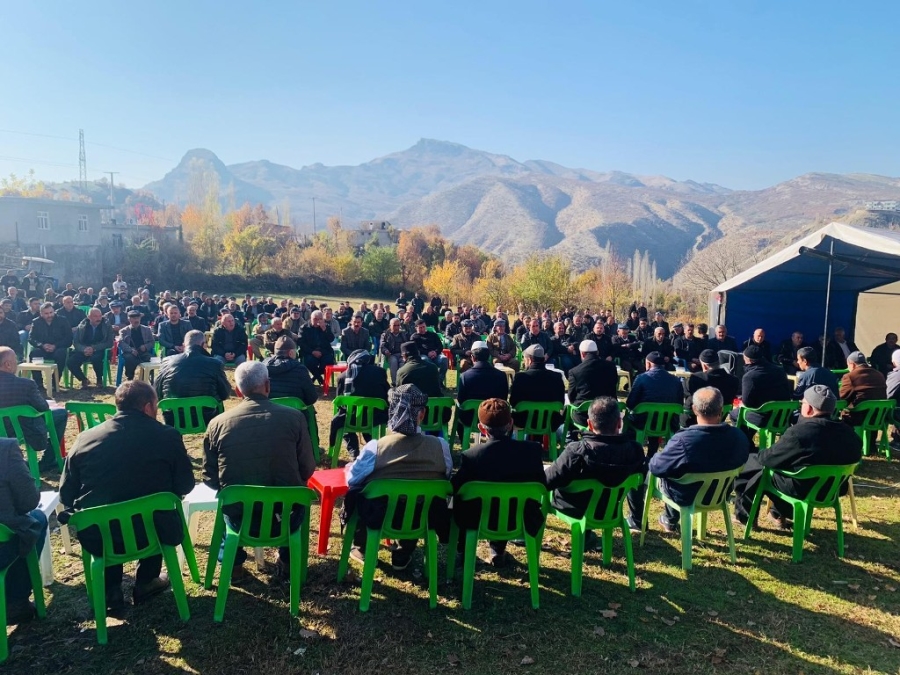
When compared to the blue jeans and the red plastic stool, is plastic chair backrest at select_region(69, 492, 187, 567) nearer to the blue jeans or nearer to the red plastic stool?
the blue jeans

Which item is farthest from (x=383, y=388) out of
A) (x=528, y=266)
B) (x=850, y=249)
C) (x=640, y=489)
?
(x=528, y=266)

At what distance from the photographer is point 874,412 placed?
22.5 feet

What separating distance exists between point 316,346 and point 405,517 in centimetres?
683

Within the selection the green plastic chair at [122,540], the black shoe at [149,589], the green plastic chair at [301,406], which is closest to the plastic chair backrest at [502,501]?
the green plastic chair at [122,540]

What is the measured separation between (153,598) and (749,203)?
15638cm

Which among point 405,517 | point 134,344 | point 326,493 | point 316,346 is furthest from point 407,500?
point 134,344

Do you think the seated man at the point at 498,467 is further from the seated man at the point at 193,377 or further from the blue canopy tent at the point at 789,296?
the blue canopy tent at the point at 789,296

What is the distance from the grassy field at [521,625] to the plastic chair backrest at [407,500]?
1.69 ft

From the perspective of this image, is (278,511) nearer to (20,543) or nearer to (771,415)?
(20,543)

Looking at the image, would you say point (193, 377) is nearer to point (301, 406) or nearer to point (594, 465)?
point (301, 406)

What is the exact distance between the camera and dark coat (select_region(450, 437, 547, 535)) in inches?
156

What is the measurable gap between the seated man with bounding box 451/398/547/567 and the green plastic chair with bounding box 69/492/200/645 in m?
1.81

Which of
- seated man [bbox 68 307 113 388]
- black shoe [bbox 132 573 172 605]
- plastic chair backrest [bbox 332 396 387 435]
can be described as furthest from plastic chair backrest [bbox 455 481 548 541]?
seated man [bbox 68 307 113 388]

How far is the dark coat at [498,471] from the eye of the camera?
396cm
